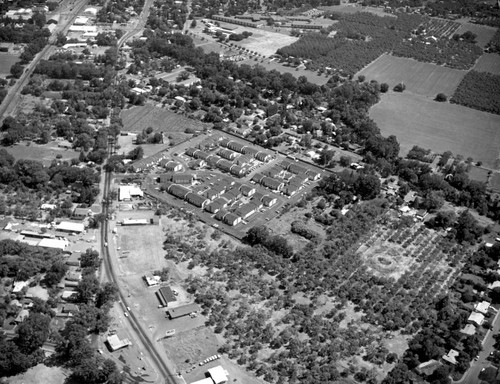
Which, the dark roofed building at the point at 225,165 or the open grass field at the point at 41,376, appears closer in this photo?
the open grass field at the point at 41,376

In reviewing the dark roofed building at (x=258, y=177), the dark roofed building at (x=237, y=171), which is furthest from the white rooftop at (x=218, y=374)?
the dark roofed building at (x=237, y=171)

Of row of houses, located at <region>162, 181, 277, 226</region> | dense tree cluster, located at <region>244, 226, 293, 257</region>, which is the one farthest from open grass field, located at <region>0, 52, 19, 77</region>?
dense tree cluster, located at <region>244, 226, 293, 257</region>

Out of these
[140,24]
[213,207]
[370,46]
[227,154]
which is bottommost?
[213,207]

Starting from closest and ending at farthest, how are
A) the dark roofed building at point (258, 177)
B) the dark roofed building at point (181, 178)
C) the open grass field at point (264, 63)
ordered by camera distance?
the dark roofed building at point (181, 178) < the dark roofed building at point (258, 177) < the open grass field at point (264, 63)

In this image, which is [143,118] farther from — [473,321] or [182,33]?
[473,321]

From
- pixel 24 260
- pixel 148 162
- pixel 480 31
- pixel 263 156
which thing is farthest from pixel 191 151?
pixel 480 31

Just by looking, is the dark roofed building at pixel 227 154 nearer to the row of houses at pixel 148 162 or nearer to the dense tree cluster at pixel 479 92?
the row of houses at pixel 148 162

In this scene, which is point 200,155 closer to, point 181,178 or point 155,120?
point 181,178
